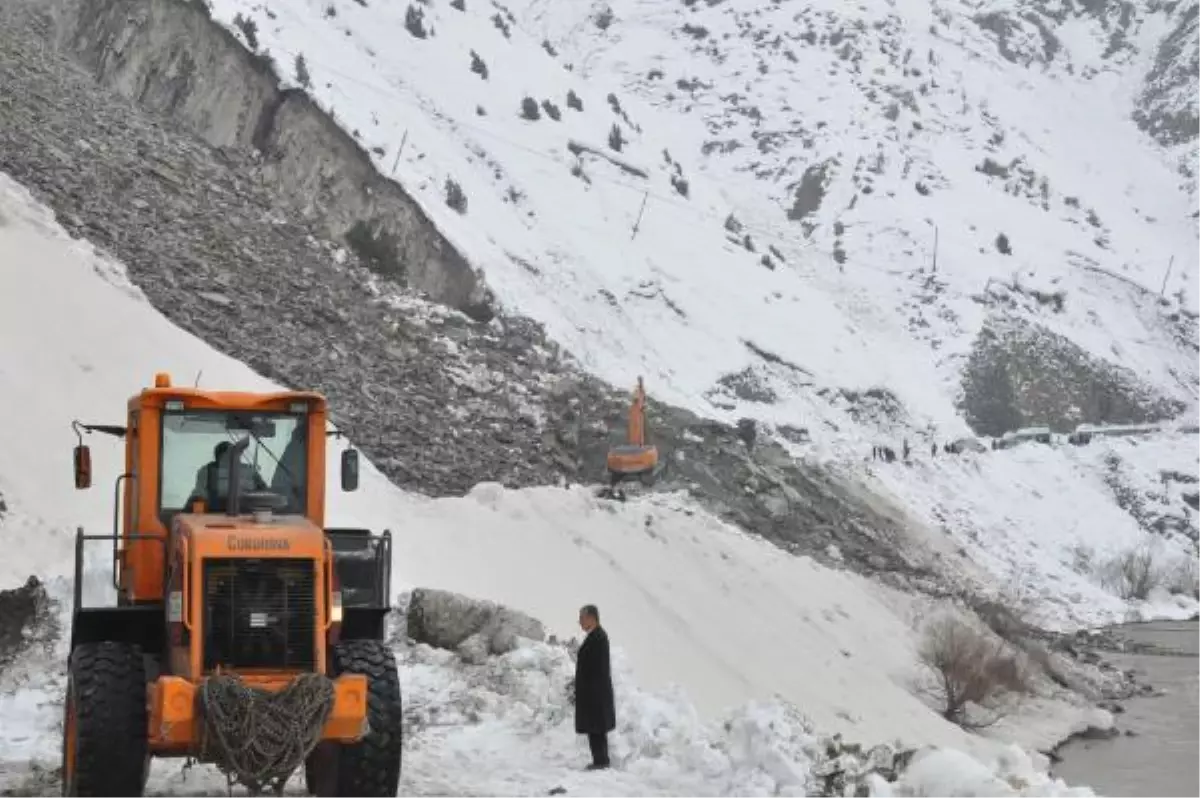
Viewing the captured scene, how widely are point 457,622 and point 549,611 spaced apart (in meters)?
5.52

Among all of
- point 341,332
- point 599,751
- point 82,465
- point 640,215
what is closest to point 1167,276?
point 640,215

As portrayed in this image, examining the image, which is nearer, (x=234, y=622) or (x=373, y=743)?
(x=234, y=622)

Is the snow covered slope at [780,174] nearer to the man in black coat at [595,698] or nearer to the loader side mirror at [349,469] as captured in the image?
the man in black coat at [595,698]

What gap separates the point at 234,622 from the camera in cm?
827

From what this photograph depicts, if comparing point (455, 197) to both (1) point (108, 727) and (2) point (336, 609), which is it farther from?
(1) point (108, 727)

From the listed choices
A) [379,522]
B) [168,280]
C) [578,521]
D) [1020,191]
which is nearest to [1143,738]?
[578,521]

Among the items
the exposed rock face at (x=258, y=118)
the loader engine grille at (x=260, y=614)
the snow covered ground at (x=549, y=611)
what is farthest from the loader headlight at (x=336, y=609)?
the exposed rock face at (x=258, y=118)

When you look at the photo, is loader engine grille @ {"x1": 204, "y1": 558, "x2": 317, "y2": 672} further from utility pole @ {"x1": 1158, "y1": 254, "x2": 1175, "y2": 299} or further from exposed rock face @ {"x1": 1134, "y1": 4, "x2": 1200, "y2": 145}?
exposed rock face @ {"x1": 1134, "y1": 4, "x2": 1200, "y2": 145}

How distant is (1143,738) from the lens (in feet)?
94.2

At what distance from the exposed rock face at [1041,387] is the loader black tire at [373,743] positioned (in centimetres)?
4446

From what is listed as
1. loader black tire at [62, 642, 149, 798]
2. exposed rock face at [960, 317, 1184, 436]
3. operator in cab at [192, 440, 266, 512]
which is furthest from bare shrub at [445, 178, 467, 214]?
loader black tire at [62, 642, 149, 798]

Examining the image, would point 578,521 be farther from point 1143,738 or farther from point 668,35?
point 668,35

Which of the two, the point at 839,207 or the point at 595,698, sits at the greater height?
the point at 839,207

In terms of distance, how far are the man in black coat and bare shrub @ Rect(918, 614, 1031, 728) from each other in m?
17.7
